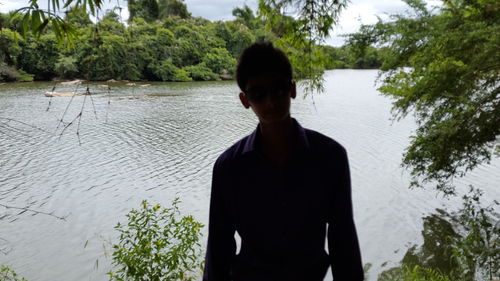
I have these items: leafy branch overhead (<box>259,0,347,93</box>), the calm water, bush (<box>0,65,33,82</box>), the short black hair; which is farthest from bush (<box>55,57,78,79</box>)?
the short black hair

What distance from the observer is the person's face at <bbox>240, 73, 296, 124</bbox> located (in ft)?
3.98

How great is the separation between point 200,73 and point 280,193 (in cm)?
4579

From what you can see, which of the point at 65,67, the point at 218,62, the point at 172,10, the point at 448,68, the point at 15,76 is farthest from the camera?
the point at 172,10

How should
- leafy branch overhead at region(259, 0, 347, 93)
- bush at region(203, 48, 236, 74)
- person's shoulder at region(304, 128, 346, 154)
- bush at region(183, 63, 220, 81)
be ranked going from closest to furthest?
person's shoulder at region(304, 128, 346, 154), leafy branch overhead at region(259, 0, 347, 93), bush at region(183, 63, 220, 81), bush at region(203, 48, 236, 74)

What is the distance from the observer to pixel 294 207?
1.17 m

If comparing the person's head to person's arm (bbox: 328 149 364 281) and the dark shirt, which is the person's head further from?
person's arm (bbox: 328 149 364 281)

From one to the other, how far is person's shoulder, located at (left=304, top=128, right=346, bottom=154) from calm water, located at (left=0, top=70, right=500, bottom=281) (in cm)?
199

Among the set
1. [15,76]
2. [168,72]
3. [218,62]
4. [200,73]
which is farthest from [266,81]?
[218,62]

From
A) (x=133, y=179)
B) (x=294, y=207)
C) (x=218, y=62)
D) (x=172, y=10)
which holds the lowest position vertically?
(x=133, y=179)

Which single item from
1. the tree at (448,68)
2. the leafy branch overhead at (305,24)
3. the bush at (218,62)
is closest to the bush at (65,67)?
the bush at (218,62)

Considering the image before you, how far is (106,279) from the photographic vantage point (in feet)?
20.9

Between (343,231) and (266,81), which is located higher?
(266,81)

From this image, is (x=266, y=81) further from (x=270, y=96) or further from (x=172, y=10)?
(x=172, y=10)

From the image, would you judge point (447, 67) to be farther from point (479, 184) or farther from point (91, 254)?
point (91, 254)
